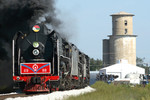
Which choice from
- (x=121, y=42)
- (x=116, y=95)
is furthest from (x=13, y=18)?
(x=121, y=42)

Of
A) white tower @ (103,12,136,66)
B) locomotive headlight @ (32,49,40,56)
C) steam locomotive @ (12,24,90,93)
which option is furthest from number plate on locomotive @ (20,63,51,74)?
white tower @ (103,12,136,66)

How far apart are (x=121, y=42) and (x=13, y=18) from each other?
118 m

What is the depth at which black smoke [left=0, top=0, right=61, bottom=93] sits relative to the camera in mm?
30609

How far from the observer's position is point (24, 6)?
30.6 m

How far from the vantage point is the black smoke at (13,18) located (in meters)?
30.6

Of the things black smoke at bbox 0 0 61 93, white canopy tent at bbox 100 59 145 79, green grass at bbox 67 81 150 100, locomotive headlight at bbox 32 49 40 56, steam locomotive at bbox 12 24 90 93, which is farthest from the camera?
white canopy tent at bbox 100 59 145 79

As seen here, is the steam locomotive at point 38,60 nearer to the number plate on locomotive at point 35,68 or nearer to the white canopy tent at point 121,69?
the number plate on locomotive at point 35,68

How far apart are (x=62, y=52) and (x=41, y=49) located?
230cm

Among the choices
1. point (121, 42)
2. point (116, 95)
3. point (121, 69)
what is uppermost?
point (121, 42)

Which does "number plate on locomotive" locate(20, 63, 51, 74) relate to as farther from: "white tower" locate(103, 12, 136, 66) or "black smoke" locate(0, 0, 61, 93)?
"white tower" locate(103, 12, 136, 66)

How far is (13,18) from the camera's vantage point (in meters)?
31.1

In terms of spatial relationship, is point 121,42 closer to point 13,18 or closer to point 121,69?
point 121,69

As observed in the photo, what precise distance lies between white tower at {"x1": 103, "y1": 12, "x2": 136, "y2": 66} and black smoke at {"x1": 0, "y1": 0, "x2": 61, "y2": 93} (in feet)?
364

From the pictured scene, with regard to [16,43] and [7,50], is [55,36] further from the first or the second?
[7,50]
